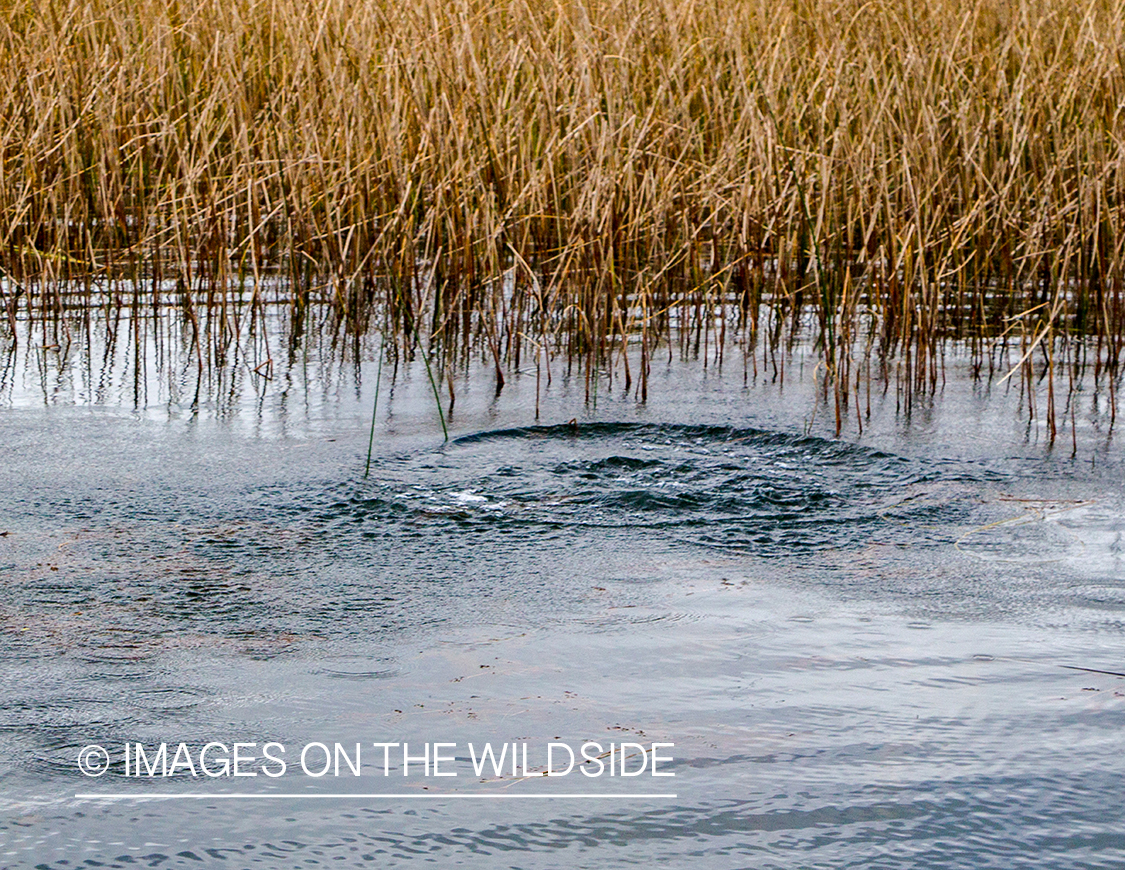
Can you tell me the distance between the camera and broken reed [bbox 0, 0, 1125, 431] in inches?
197

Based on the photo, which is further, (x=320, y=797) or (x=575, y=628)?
(x=575, y=628)

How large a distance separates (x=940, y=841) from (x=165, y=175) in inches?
197

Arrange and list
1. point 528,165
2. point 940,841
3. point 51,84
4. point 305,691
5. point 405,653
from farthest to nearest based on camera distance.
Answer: point 51,84
point 528,165
point 405,653
point 305,691
point 940,841

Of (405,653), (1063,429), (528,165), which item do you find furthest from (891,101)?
(405,653)

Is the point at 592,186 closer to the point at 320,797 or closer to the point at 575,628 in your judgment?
the point at 575,628

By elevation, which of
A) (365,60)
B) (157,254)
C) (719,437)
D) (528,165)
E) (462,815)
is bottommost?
(462,815)

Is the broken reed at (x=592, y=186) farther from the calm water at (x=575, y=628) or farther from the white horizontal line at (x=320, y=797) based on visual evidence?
the white horizontal line at (x=320, y=797)

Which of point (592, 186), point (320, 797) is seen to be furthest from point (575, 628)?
point (592, 186)

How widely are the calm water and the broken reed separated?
30.2 inches

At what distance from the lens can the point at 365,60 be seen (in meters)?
5.62

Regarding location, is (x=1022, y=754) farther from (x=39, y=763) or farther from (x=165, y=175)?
(x=165, y=175)

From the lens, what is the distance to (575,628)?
271cm

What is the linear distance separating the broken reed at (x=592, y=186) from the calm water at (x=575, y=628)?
0.77m

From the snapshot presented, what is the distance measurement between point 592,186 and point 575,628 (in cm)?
258
